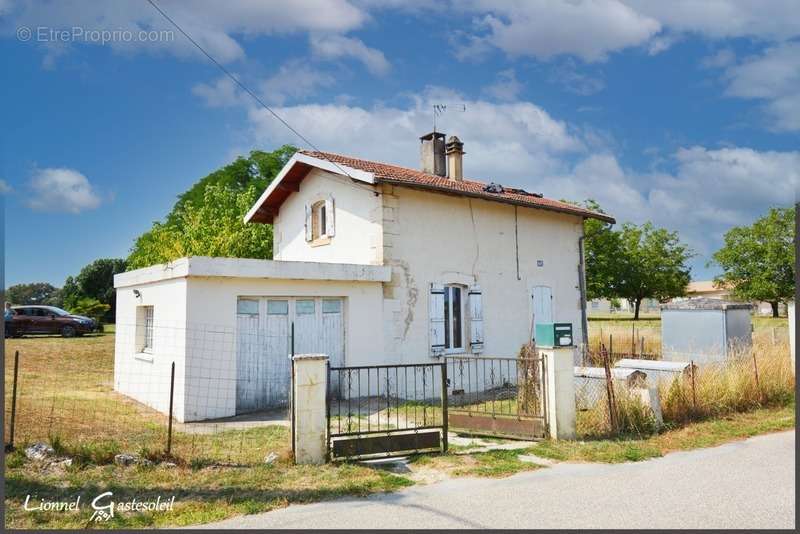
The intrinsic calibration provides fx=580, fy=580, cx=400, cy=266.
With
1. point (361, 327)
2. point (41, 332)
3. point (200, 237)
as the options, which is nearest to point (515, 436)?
point (361, 327)

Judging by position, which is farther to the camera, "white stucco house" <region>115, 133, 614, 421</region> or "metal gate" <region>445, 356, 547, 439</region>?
"white stucco house" <region>115, 133, 614, 421</region>

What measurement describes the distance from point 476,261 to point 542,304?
2525 mm

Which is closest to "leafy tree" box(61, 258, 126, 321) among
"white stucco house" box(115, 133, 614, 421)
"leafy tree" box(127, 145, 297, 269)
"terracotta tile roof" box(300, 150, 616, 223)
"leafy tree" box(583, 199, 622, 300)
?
"leafy tree" box(127, 145, 297, 269)

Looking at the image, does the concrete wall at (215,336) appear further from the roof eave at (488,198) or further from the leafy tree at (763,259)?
the leafy tree at (763,259)

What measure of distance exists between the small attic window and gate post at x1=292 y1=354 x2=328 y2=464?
304 inches

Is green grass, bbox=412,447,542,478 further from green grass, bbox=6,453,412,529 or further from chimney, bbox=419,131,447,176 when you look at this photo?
chimney, bbox=419,131,447,176

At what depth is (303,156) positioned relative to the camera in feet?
44.5

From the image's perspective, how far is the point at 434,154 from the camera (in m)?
15.7

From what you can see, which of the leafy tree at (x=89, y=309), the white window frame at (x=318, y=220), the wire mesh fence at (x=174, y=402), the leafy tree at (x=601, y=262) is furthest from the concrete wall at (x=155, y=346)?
the leafy tree at (x=601, y=262)

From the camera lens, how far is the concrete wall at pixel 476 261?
12180mm

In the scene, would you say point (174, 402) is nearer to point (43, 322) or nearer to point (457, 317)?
point (457, 317)

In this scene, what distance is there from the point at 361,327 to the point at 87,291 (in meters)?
34.1

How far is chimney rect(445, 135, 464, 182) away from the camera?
15.6 meters

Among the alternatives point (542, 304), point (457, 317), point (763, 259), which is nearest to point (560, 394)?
point (457, 317)
